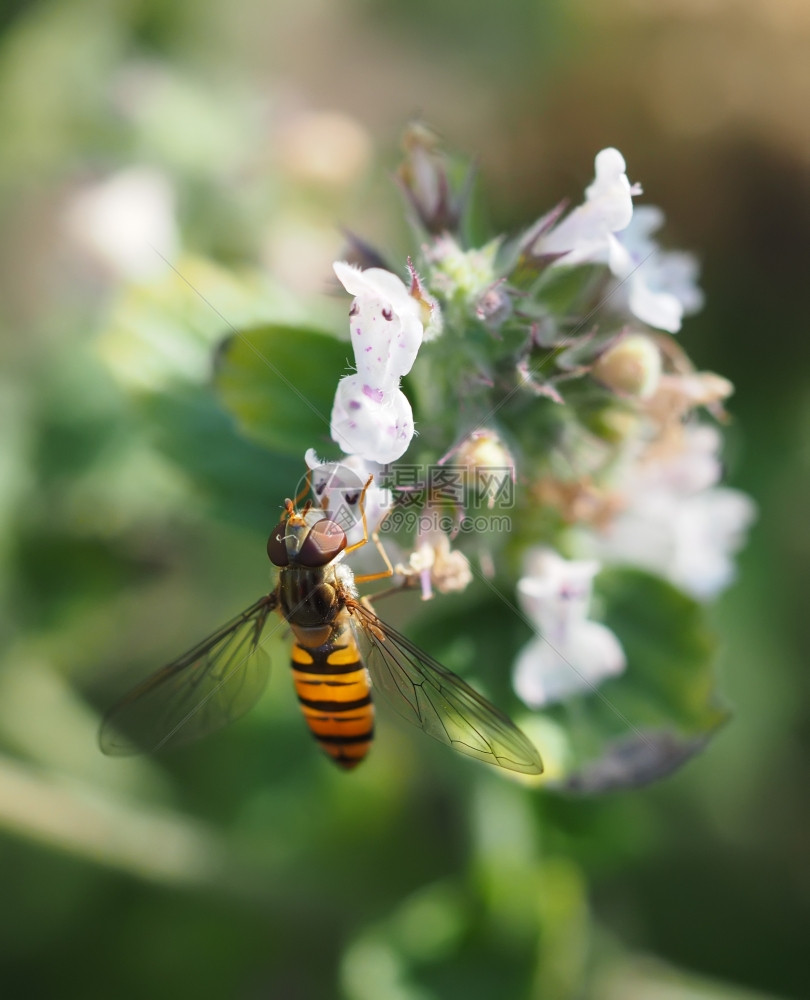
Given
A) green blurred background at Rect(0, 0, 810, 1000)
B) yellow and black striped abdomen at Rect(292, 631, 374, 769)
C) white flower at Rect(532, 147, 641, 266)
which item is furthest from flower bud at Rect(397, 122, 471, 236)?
yellow and black striped abdomen at Rect(292, 631, 374, 769)

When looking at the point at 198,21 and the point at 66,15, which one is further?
the point at 198,21

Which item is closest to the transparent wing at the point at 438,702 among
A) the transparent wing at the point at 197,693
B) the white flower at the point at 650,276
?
the transparent wing at the point at 197,693

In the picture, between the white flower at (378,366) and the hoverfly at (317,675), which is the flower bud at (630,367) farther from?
the hoverfly at (317,675)

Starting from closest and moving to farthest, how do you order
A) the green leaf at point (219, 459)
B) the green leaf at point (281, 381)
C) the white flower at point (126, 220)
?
the green leaf at point (281, 381), the green leaf at point (219, 459), the white flower at point (126, 220)

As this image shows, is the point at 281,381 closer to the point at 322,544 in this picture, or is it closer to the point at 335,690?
the point at 322,544

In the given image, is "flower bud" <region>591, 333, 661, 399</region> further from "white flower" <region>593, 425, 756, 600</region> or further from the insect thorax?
the insect thorax

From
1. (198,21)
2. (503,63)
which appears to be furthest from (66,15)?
(503,63)

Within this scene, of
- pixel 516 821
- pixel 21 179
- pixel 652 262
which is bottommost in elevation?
pixel 516 821

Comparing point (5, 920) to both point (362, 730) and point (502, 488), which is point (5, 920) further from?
point (502, 488)
